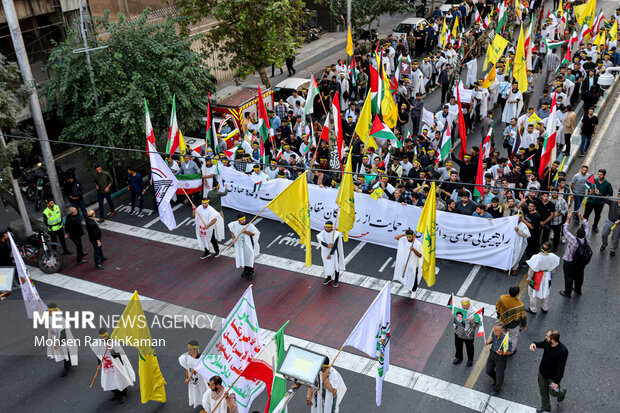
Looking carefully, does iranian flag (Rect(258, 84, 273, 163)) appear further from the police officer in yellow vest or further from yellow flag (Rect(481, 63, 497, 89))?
yellow flag (Rect(481, 63, 497, 89))

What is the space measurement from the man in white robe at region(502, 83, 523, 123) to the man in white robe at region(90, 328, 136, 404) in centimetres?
1440

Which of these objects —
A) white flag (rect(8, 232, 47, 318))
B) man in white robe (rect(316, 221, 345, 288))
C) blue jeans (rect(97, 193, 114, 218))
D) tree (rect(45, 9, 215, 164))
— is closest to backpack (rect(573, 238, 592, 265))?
man in white robe (rect(316, 221, 345, 288))

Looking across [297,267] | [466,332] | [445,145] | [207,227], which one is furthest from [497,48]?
[466,332]

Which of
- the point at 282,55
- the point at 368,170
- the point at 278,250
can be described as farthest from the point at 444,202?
the point at 282,55

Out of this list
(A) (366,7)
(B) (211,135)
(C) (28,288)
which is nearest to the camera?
(C) (28,288)

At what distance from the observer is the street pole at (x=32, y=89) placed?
48.5 ft

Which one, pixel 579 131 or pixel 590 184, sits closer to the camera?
pixel 590 184


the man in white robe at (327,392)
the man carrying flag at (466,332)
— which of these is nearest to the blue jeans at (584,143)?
the man carrying flag at (466,332)

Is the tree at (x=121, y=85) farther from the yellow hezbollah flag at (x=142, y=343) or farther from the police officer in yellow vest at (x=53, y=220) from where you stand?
the yellow hezbollah flag at (x=142, y=343)

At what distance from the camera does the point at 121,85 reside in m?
17.2

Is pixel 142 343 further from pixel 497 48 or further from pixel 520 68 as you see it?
pixel 497 48

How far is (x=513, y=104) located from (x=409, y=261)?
Answer: 9455 mm

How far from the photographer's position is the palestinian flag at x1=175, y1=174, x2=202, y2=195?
16.5 m

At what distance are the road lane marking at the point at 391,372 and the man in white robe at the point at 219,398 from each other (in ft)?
8.66
